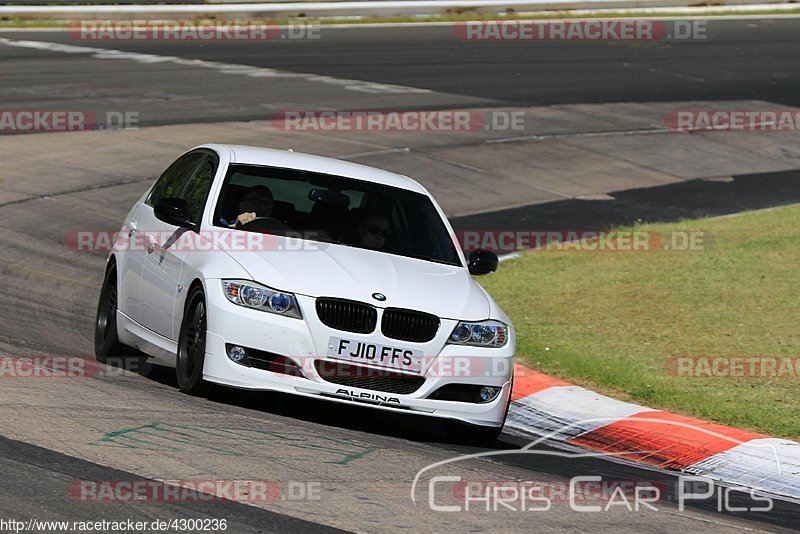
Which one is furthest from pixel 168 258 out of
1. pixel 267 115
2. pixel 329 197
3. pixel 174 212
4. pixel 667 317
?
pixel 267 115

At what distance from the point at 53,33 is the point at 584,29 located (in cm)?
1297

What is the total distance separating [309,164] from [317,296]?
1.88 metres

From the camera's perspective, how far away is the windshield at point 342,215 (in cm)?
912

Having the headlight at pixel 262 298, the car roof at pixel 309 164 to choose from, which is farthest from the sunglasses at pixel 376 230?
the headlight at pixel 262 298

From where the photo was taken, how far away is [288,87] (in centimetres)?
2556

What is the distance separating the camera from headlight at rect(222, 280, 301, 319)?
7.97 meters

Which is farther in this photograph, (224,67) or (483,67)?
(483,67)

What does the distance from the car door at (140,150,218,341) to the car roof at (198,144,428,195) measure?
189 mm

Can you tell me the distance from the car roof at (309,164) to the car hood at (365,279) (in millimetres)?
873

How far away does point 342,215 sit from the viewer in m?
9.25

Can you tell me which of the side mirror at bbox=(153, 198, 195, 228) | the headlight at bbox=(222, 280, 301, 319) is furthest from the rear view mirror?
the headlight at bbox=(222, 280, 301, 319)

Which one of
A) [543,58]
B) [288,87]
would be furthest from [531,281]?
[543,58]

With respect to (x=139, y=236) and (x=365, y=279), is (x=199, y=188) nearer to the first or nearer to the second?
(x=139, y=236)

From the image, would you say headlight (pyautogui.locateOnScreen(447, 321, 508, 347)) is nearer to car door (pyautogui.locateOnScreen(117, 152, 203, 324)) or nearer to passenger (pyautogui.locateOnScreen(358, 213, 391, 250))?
passenger (pyautogui.locateOnScreen(358, 213, 391, 250))
